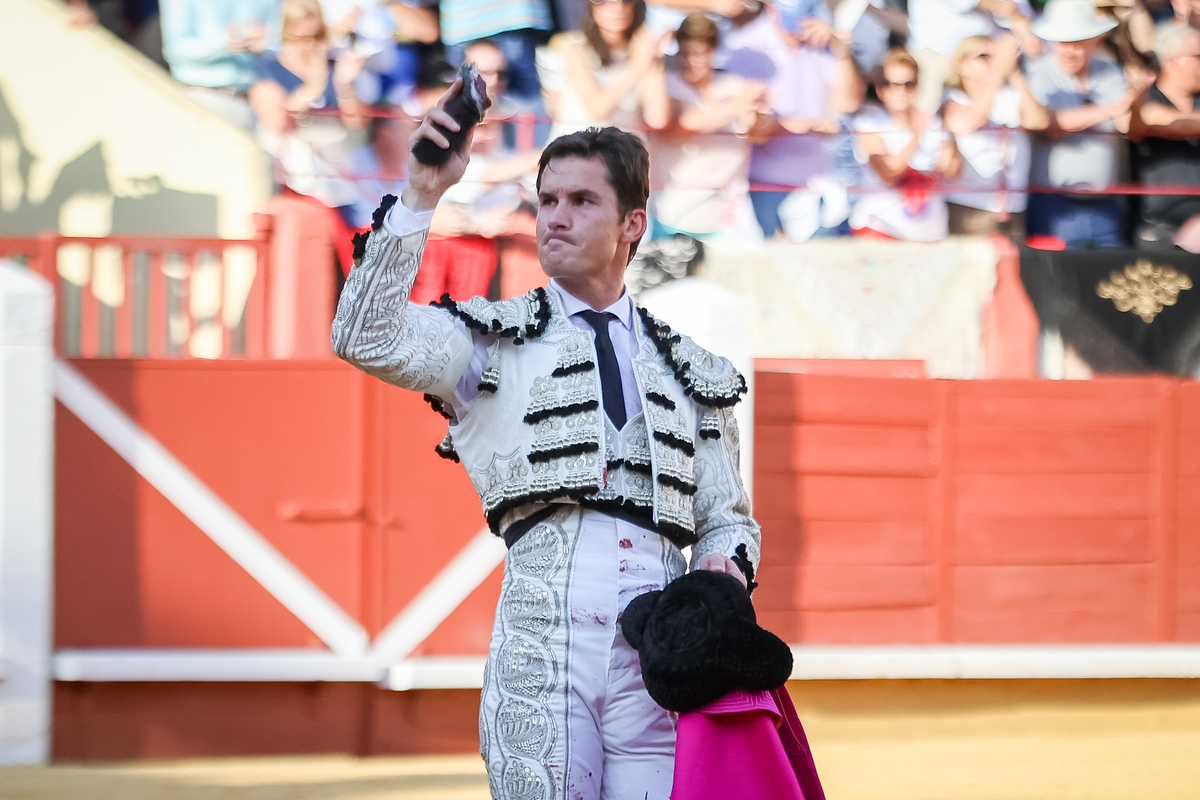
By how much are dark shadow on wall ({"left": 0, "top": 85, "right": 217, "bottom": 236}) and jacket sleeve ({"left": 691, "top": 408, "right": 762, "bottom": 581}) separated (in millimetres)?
5873

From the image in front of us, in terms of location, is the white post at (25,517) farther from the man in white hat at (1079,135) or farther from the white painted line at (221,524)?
the man in white hat at (1079,135)

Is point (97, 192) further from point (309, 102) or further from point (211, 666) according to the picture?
point (211, 666)

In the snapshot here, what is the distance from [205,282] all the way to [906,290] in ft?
11.4

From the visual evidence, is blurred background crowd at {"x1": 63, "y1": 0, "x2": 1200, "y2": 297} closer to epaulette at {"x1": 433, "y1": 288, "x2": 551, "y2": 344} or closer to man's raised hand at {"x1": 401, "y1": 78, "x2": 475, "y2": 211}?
epaulette at {"x1": 433, "y1": 288, "x2": 551, "y2": 344}

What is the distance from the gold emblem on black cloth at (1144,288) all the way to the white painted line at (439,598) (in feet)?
10.2

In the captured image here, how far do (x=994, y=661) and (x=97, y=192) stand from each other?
5492mm

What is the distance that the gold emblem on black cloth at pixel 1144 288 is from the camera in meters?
5.77

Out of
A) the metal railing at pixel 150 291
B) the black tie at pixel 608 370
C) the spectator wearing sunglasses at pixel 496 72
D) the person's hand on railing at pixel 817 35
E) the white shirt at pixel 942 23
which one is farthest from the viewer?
the white shirt at pixel 942 23

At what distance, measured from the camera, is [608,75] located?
19.5 feet

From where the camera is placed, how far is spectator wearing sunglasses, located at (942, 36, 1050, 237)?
20.4ft

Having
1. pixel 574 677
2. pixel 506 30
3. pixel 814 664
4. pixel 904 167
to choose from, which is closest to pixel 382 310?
pixel 574 677

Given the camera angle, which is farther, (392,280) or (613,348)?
(613,348)

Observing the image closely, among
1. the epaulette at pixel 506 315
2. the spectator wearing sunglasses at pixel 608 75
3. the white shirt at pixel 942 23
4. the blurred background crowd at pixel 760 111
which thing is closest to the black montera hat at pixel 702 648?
the epaulette at pixel 506 315

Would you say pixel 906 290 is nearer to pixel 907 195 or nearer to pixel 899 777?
pixel 907 195
